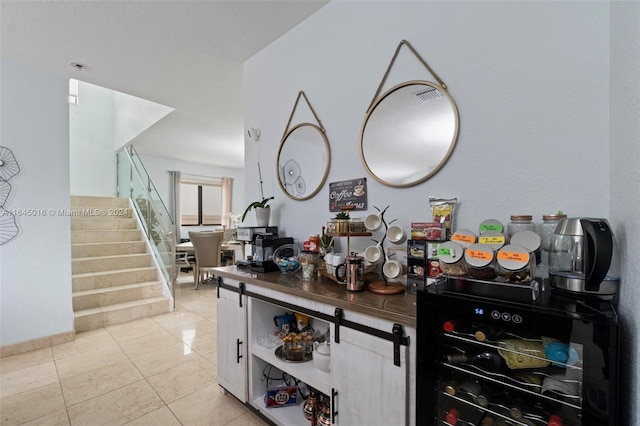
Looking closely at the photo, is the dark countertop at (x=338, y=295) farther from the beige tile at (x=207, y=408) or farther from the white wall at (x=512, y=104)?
the beige tile at (x=207, y=408)

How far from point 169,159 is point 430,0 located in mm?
7217

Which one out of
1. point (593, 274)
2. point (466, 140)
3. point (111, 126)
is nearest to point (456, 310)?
point (593, 274)

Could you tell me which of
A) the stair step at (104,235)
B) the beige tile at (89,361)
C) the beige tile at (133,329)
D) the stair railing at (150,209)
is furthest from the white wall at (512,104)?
the stair step at (104,235)

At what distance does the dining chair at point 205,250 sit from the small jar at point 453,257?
4452mm

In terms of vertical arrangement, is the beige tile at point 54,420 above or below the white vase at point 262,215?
below

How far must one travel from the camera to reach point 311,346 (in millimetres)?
1608

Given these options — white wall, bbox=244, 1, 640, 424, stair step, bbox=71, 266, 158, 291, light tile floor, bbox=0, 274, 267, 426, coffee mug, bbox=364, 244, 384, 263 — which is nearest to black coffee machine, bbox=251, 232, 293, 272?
white wall, bbox=244, 1, 640, 424

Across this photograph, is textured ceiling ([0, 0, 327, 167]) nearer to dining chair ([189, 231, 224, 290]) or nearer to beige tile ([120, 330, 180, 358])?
dining chair ([189, 231, 224, 290])

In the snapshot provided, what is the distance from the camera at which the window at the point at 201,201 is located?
25.8 feet

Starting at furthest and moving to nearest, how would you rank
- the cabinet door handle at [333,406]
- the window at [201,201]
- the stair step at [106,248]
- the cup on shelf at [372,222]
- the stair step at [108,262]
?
the window at [201,201], the stair step at [106,248], the stair step at [108,262], the cup on shelf at [372,222], the cabinet door handle at [333,406]

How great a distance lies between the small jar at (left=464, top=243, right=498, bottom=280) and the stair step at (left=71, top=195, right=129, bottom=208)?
5967mm

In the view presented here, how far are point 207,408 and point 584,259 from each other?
2.14 metres

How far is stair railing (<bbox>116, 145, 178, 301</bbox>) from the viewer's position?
4.13m

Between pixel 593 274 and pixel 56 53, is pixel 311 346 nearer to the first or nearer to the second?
pixel 593 274
